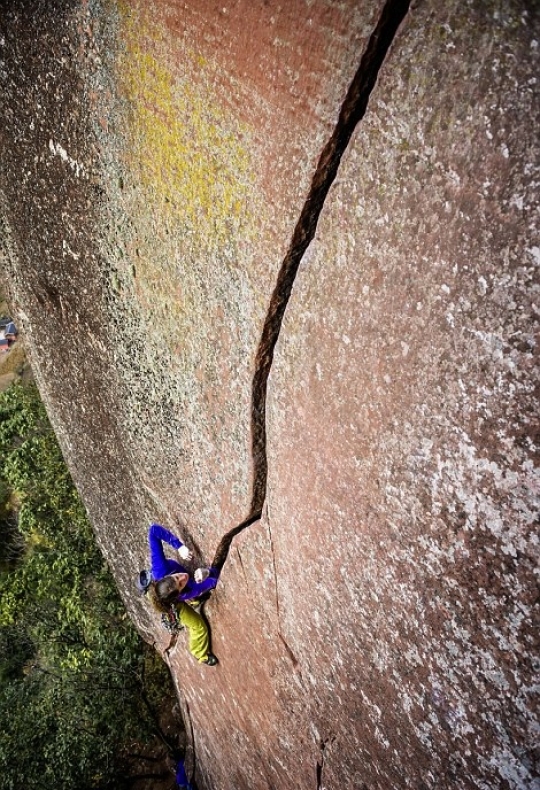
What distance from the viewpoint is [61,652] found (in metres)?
9.20

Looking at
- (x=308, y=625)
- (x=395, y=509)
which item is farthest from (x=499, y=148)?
(x=308, y=625)

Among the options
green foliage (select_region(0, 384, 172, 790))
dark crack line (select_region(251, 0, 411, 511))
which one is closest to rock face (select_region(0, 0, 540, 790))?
dark crack line (select_region(251, 0, 411, 511))

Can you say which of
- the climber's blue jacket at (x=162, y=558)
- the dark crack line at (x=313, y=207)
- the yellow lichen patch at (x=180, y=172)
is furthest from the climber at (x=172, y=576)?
the yellow lichen patch at (x=180, y=172)

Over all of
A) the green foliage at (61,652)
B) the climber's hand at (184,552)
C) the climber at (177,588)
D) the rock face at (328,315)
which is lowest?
the green foliage at (61,652)

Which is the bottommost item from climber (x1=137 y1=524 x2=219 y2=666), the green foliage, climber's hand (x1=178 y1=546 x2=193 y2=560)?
the green foliage

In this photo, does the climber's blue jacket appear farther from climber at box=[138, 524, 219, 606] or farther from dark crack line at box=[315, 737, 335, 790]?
dark crack line at box=[315, 737, 335, 790]

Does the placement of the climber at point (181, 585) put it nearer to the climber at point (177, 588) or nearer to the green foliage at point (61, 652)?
the climber at point (177, 588)

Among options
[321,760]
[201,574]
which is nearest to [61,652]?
[201,574]

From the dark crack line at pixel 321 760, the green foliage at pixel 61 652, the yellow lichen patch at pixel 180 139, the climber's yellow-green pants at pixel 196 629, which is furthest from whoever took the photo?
the green foliage at pixel 61 652

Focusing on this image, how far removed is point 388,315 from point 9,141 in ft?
11.5

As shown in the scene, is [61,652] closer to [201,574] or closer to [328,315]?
[201,574]

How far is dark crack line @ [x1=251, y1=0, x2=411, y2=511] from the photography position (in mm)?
1898

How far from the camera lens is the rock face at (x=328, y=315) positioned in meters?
1.82

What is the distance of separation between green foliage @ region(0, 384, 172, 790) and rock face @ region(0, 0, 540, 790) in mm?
4751
